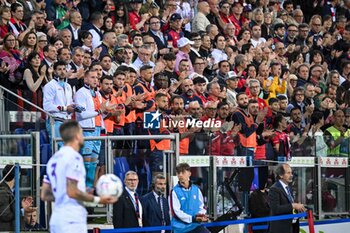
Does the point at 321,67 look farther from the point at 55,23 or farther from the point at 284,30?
the point at 55,23

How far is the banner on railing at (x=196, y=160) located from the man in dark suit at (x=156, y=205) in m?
0.76

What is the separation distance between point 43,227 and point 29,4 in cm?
632

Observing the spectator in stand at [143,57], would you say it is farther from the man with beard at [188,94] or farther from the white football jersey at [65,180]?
the white football jersey at [65,180]

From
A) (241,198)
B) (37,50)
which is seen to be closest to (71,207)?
(241,198)

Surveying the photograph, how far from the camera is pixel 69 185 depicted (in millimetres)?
12297

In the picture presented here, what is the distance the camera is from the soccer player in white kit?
12.3m

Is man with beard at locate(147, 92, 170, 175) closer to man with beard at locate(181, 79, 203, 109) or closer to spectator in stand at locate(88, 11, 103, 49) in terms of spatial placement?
man with beard at locate(181, 79, 203, 109)

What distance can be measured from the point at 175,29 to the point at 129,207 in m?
7.72

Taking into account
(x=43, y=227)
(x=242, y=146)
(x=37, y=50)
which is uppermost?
(x=37, y=50)

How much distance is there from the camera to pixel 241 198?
747 inches

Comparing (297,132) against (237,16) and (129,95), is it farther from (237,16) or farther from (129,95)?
(237,16)

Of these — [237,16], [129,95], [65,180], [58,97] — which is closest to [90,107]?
[58,97]

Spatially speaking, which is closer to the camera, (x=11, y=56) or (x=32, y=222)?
(x=32, y=222)

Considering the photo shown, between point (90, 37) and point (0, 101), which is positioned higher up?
point (90, 37)
